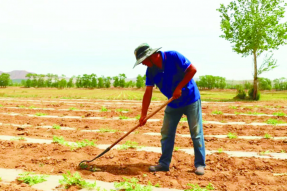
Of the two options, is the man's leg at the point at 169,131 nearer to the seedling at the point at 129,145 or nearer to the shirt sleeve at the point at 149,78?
the shirt sleeve at the point at 149,78

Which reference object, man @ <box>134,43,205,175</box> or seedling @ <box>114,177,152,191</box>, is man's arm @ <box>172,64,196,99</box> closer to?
man @ <box>134,43,205,175</box>

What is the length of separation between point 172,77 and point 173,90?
0.21 metres

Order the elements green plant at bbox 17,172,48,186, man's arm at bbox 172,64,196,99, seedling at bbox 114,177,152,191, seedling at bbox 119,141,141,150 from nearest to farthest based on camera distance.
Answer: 1. seedling at bbox 114,177,152,191
2. green plant at bbox 17,172,48,186
3. man's arm at bbox 172,64,196,99
4. seedling at bbox 119,141,141,150

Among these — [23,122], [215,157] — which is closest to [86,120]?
[23,122]

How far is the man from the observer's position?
11.0 ft

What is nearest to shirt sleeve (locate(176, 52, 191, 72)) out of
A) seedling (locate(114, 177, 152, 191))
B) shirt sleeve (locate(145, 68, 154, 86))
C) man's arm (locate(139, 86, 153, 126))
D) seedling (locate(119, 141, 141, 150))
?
shirt sleeve (locate(145, 68, 154, 86))

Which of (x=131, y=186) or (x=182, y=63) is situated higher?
(x=182, y=63)

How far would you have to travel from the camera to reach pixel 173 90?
141 inches

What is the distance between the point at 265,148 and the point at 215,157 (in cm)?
136

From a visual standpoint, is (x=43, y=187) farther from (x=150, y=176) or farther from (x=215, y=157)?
(x=215, y=157)

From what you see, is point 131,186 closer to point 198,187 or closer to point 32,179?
point 198,187

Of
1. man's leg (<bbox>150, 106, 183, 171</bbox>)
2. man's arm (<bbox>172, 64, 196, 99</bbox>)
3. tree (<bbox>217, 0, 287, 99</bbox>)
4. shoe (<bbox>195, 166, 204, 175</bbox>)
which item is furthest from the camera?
tree (<bbox>217, 0, 287, 99</bbox>)

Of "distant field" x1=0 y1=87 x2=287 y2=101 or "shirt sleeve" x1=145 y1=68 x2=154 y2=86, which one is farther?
"distant field" x1=0 y1=87 x2=287 y2=101

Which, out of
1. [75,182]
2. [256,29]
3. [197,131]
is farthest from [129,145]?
[256,29]
